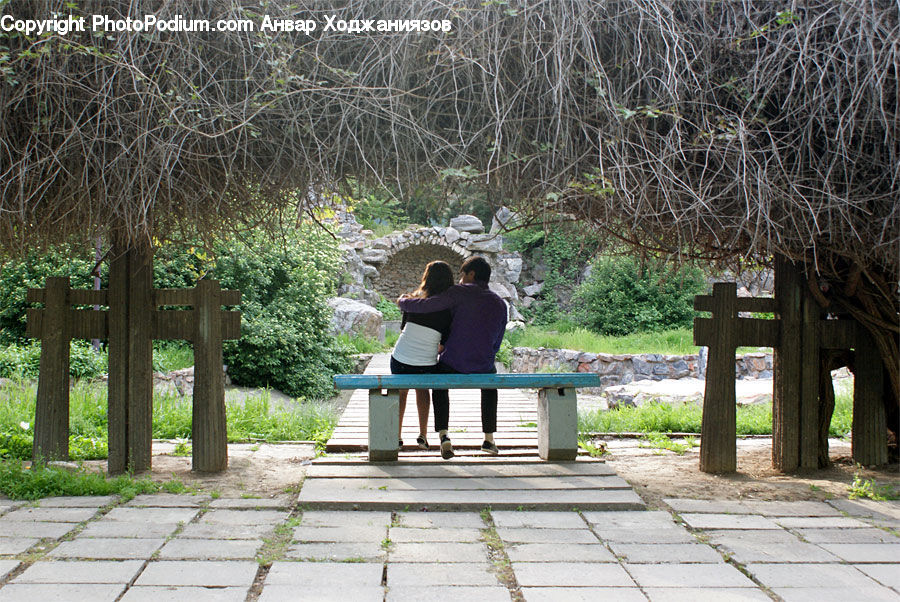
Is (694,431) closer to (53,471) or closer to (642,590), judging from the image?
(642,590)

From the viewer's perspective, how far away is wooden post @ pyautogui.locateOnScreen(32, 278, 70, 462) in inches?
188

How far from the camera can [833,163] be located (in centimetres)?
383

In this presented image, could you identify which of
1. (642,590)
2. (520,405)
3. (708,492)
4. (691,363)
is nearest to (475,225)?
(691,363)

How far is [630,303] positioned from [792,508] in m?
14.6

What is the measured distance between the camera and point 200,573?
2832 millimetres

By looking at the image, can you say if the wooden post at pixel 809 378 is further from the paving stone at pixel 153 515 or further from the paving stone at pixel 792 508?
the paving stone at pixel 153 515

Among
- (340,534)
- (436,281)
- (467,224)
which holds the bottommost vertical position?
(340,534)

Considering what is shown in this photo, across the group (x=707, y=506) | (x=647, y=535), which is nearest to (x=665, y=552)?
(x=647, y=535)

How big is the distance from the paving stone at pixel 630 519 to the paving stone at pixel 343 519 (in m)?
1.02

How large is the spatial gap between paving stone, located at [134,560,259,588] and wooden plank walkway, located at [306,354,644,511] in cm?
93

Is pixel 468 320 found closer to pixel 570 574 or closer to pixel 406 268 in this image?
pixel 570 574

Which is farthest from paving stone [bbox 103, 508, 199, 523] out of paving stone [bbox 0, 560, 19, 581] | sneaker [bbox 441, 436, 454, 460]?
sneaker [bbox 441, 436, 454, 460]

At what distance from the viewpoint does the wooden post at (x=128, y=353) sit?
4.74 m

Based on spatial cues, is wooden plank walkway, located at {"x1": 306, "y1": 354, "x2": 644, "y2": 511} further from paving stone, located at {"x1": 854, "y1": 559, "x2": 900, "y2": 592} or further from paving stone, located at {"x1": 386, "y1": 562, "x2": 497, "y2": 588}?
paving stone, located at {"x1": 854, "y1": 559, "x2": 900, "y2": 592}
